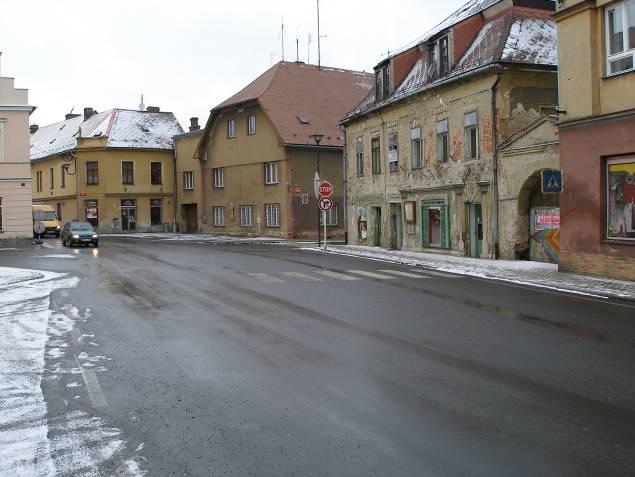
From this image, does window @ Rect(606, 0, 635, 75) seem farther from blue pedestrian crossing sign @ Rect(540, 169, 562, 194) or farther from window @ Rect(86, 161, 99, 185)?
window @ Rect(86, 161, 99, 185)

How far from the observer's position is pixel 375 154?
1323 inches

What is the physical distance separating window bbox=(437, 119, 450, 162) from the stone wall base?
9.17 meters

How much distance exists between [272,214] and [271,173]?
9.13 feet

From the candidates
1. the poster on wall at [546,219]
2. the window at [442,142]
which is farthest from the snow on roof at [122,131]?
the poster on wall at [546,219]

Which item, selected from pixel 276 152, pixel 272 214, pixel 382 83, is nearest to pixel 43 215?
pixel 272 214

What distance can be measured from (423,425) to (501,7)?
24.0 m

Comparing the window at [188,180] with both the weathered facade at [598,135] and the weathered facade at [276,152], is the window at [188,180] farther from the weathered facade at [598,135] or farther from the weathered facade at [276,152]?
the weathered facade at [598,135]

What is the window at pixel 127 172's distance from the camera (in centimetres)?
6009

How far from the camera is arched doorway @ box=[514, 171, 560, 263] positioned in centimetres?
2175

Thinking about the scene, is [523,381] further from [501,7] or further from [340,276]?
[501,7]

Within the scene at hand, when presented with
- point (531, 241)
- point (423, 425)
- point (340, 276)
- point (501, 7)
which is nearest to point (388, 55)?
point (501, 7)

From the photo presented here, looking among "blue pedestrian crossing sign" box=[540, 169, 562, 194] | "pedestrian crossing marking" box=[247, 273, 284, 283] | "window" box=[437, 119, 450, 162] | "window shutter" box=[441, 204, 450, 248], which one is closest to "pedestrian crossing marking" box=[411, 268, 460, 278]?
"blue pedestrian crossing sign" box=[540, 169, 562, 194]

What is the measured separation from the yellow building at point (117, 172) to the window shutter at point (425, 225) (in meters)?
37.2

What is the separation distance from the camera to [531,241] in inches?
898
